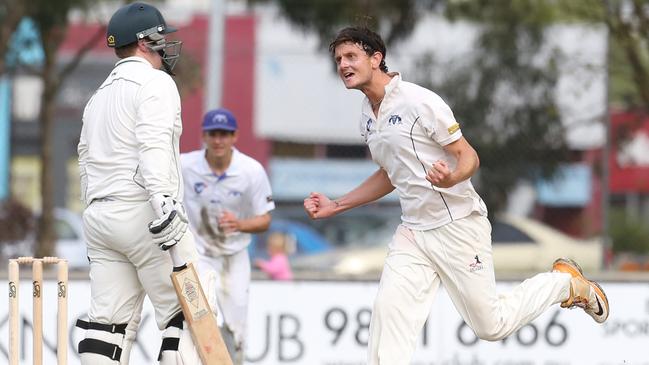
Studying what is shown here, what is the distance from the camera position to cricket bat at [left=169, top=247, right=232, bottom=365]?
6105 millimetres

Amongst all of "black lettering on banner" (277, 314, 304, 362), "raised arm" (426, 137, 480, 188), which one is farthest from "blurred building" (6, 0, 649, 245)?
"raised arm" (426, 137, 480, 188)

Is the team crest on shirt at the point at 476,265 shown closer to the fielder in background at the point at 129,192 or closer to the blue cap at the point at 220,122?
the fielder in background at the point at 129,192

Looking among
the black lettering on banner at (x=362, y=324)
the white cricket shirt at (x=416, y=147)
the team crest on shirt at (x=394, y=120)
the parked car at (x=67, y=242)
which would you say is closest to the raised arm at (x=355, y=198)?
the white cricket shirt at (x=416, y=147)

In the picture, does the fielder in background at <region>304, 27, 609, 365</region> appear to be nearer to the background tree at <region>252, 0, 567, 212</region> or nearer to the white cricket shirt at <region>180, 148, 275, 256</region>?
the white cricket shirt at <region>180, 148, 275, 256</region>

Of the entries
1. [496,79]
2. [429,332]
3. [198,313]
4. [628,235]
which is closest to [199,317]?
[198,313]

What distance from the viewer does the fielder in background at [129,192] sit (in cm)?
619

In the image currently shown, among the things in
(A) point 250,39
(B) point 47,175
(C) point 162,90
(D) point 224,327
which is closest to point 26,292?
(D) point 224,327

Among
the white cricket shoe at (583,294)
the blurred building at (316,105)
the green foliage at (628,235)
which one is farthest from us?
the green foliage at (628,235)

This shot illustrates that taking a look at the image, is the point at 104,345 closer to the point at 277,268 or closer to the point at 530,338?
the point at 530,338

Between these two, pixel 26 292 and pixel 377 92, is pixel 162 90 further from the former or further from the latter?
pixel 26 292

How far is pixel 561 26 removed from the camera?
15.8 m

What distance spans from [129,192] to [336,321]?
3766 mm

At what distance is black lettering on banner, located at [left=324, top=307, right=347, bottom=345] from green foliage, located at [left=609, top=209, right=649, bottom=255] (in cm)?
913

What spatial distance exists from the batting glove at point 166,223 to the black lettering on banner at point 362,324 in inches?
152
